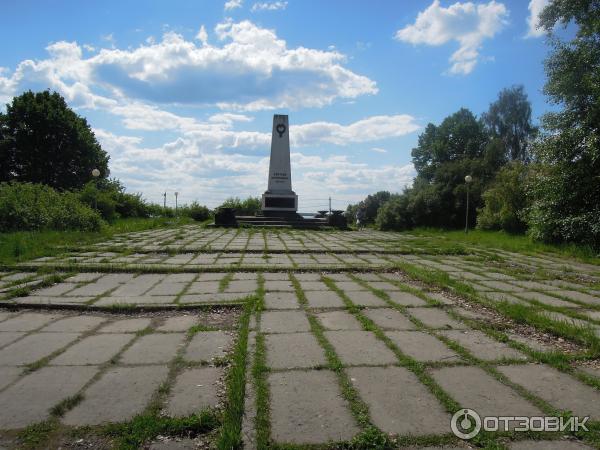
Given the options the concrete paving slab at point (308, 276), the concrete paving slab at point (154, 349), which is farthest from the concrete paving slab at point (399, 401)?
the concrete paving slab at point (308, 276)

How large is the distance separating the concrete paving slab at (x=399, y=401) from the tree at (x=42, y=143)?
27703mm

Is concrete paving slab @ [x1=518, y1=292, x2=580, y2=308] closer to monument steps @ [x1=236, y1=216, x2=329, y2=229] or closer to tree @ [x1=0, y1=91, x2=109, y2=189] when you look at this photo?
monument steps @ [x1=236, y1=216, x2=329, y2=229]

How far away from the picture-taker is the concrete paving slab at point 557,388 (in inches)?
77.0

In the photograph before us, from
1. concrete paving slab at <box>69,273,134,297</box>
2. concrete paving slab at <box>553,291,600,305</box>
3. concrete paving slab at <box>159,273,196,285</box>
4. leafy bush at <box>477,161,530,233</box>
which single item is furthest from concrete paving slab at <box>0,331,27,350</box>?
leafy bush at <box>477,161,530,233</box>

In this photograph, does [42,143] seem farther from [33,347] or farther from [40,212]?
[33,347]

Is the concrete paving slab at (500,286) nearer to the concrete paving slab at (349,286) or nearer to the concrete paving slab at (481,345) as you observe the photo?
the concrete paving slab at (349,286)

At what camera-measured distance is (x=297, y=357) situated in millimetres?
2568

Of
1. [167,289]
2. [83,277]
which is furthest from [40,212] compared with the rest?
[167,289]

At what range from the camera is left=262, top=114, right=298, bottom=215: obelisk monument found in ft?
68.4

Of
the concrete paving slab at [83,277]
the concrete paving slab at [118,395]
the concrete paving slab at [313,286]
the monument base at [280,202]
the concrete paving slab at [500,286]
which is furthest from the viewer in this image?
the monument base at [280,202]

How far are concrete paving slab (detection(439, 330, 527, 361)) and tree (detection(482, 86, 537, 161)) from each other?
3029cm

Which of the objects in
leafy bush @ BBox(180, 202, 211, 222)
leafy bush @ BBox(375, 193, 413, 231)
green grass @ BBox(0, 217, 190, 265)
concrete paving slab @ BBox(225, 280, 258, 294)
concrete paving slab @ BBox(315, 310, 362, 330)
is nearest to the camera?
concrete paving slab @ BBox(315, 310, 362, 330)

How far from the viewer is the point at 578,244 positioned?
9.21 metres

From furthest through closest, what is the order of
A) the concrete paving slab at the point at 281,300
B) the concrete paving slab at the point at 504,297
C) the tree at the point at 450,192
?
the tree at the point at 450,192 → the concrete paving slab at the point at 504,297 → the concrete paving slab at the point at 281,300
